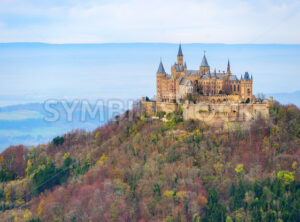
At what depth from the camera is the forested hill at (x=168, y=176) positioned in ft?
188

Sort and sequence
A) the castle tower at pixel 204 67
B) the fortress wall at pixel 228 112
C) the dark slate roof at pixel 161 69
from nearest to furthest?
the fortress wall at pixel 228 112 < the castle tower at pixel 204 67 < the dark slate roof at pixel 161 69

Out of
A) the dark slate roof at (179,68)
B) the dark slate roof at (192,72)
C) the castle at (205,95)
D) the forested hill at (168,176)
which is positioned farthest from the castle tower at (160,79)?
the forested hill at (168,176)

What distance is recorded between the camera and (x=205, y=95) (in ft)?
236

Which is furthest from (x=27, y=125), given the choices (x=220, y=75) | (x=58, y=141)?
(x=220, y=75)

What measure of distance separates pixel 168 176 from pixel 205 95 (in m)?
13.8

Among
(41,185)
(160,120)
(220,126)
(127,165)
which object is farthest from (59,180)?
(220,126)

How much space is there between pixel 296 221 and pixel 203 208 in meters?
8.75

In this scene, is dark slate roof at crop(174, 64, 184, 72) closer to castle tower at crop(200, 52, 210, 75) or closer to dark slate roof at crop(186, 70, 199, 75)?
dark slate roof at crop(186, 70, 199, 75)

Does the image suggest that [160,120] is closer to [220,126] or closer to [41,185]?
[220,126]

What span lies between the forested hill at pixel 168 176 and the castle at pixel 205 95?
1488mm

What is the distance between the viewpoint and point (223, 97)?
71188 mm

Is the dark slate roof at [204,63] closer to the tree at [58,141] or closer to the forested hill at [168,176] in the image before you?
the forested hill at [168,176]

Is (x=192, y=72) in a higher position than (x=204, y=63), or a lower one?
lower

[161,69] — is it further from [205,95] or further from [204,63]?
[205,95]
